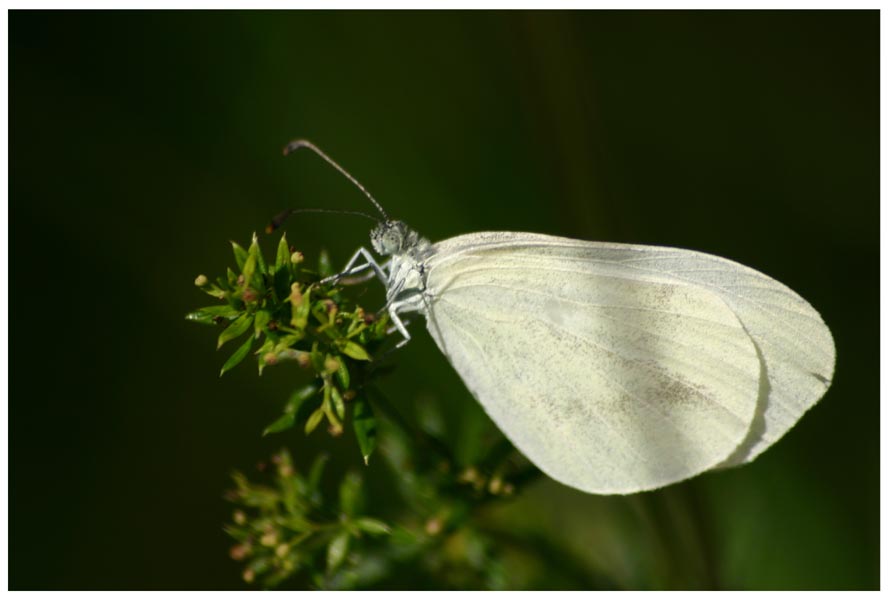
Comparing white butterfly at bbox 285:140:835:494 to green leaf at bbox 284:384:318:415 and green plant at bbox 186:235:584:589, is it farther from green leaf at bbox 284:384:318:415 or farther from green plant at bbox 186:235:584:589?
green leaf at bbox 284:384:318:415

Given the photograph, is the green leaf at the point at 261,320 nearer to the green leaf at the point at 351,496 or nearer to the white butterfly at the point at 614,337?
the white butterfly at the point at 614,337

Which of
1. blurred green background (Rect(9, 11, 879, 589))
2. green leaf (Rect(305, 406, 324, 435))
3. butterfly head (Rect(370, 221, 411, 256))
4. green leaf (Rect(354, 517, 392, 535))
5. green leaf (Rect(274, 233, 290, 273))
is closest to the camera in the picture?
green leaf (Rect(305, 406, 324, 435))

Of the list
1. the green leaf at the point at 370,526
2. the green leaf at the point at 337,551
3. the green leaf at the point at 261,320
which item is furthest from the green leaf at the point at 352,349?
the green leaf at the point at 337,551

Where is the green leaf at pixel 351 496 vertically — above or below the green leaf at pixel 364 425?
below

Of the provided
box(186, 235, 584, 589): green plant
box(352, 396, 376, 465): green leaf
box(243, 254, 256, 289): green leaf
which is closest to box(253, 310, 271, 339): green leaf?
box(186, 235, 584, 589): green plant

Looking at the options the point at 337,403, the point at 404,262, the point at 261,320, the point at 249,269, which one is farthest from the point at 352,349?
the point at 404,262

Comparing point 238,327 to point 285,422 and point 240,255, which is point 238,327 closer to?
point 240,255

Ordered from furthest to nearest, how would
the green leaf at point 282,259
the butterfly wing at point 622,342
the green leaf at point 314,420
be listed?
the butterfly wing at point 622,342 < the green leaf at point 282,259 < the green leaf at point 314,420
